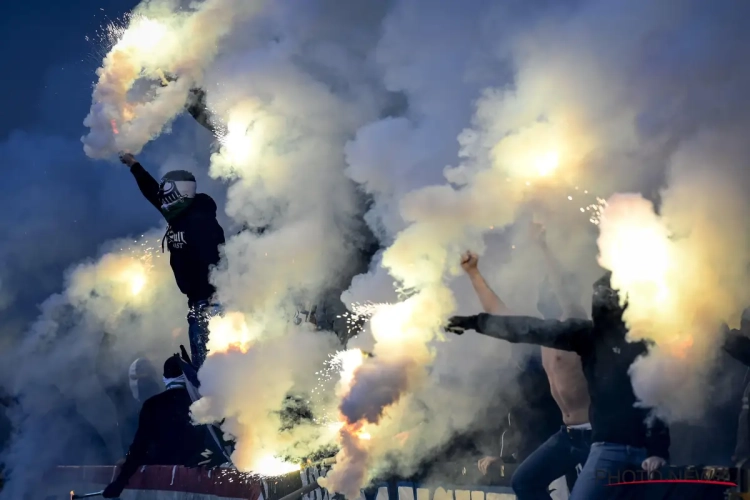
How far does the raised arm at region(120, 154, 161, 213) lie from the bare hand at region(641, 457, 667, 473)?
483 cm

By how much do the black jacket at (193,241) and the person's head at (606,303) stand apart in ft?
11.2

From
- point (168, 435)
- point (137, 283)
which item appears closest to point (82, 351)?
point (137, 283)

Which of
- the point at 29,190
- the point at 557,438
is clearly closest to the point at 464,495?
the point at 557,438

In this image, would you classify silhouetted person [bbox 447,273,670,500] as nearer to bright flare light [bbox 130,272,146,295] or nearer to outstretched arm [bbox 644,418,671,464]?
outstretched arm [bbox 644,418,671,464]

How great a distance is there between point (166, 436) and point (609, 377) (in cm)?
415

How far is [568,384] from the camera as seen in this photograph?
4656 millimetres

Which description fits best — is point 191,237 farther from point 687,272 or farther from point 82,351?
point 687,272

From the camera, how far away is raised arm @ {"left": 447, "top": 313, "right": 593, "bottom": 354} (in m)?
4.57

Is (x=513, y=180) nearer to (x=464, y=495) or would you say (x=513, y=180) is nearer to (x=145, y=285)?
(x=464, y=495)

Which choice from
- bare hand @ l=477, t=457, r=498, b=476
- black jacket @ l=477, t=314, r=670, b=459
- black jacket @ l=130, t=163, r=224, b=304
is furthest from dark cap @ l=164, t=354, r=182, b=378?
black jacket @ l=477, t=314, r=670, b=459

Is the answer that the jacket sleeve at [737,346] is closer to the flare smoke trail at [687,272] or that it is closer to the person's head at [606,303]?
the flare smoke trail at [687,272]

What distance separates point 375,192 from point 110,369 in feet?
11.9

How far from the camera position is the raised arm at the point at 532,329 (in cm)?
457

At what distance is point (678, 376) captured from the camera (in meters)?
4.25
